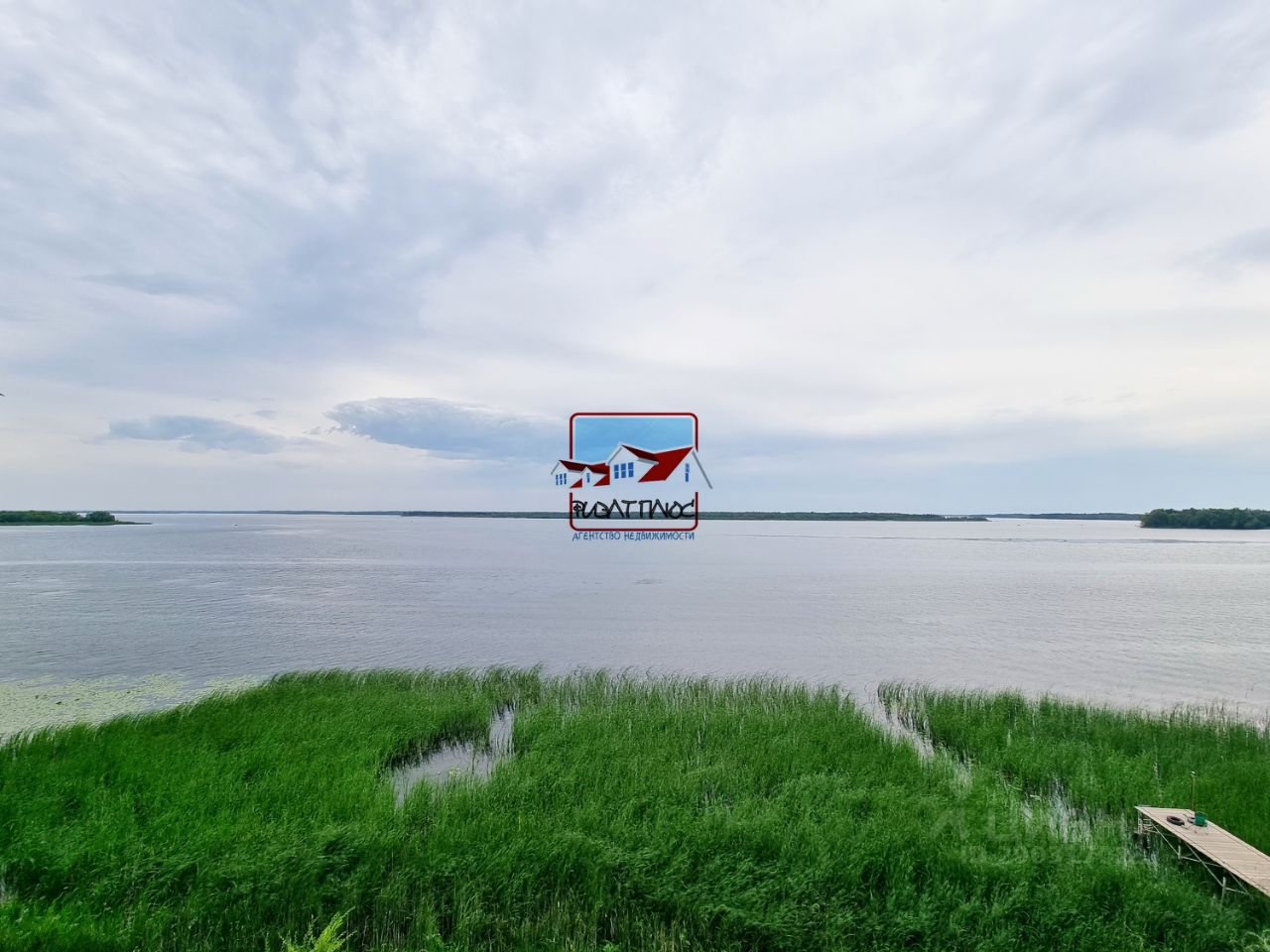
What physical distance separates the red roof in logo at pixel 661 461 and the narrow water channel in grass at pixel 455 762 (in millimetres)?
20500

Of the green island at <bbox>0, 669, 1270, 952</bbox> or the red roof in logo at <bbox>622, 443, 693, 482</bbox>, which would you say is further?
the red roof in logo at <bbox>622, 443, 693, 482</bbox>

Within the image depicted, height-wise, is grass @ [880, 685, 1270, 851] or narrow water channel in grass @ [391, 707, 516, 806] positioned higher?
grass @ [880, 685, 1270, 851]

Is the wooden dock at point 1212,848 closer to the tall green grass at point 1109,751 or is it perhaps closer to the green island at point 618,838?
the green island at point 618,838

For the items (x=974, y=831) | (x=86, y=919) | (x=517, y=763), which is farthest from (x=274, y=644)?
(x=974, y=831)

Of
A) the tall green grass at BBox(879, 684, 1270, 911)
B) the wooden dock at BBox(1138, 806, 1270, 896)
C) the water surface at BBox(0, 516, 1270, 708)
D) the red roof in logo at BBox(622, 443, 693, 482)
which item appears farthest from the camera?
the red roof in logo at BBox(622, 443, 693, 482)

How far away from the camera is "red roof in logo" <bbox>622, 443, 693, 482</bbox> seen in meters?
34.5

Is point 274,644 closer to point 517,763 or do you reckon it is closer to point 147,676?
point 147,676

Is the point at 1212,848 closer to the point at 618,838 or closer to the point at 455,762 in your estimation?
the point at 618,838

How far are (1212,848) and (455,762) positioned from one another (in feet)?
42.0

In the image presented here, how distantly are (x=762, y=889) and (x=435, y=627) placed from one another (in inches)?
1051

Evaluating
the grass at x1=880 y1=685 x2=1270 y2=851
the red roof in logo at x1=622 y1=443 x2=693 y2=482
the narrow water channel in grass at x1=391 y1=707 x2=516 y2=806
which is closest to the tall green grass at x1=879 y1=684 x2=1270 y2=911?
the grass at x1=880 y1=685 x2=1270 y2=851

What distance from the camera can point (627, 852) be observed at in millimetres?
8203

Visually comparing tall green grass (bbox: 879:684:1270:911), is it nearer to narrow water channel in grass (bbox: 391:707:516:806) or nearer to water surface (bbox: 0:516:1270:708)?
water surface (bbox: 0:516:1270:708)

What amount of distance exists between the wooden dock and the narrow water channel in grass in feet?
35.6
